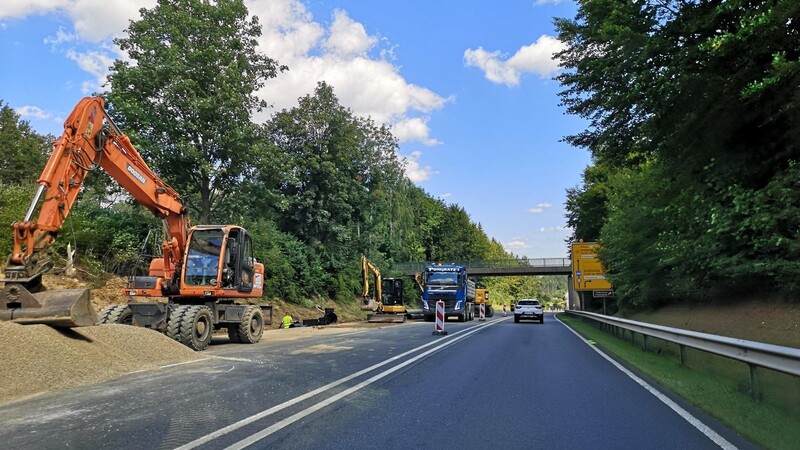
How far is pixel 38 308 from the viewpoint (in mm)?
11000

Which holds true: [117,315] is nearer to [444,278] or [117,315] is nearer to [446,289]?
[446,289]

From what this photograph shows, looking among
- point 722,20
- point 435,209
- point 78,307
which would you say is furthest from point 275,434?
point 435,209

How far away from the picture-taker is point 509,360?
12.8 meters

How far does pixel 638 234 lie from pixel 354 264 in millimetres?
29102

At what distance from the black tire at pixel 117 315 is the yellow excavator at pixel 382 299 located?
20963 mm

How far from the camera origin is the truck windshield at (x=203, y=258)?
681 inches

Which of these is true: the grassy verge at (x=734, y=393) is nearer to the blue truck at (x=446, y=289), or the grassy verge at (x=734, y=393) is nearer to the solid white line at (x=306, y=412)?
the solid white line at (x=306, y=412)

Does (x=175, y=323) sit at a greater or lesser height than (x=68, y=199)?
lesser

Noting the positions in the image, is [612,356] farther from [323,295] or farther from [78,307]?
[323,295]

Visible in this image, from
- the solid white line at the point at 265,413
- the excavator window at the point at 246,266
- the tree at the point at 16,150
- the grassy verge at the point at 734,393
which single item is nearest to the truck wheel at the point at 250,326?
the excavator window at the point at 246,266

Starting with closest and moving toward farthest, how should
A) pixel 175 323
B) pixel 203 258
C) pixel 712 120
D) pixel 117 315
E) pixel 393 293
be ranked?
pixel 712 120 → pixel 117 315 → pixel 175 323 → pixel 203 258 → pixel 393 293

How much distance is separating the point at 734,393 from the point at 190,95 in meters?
28.6

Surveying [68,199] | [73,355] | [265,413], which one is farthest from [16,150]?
[265,413]

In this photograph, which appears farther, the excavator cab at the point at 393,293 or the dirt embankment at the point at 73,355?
the excavator cab at the point at 393,293
